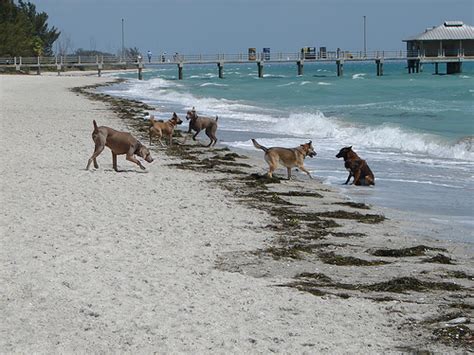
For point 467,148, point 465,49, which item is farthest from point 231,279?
point 465,49

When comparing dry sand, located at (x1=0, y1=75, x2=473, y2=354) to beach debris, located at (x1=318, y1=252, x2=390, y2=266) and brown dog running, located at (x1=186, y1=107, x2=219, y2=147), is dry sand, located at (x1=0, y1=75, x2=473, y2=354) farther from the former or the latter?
brown dog running, located at (x1=186, y1=107, x2=219, y2=147)

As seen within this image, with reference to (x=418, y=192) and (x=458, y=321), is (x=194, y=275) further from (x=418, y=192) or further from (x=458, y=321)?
(x=418, y=192)

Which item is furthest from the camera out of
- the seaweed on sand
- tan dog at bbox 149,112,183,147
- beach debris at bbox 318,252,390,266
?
tan dog at bbox 149,112,183,147

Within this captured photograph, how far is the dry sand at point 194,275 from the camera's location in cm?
530

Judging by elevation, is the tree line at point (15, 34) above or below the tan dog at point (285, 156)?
above

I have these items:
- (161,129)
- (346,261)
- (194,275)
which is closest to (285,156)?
(161,129)

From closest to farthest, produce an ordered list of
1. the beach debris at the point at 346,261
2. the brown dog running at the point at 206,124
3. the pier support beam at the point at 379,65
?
1. the beach debris at the point at 346,261
2. the brown dog running at the point at 206,124
3. the pier support beam at the point at 379,65

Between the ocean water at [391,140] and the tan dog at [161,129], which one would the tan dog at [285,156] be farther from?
the tan dog at [161,129]

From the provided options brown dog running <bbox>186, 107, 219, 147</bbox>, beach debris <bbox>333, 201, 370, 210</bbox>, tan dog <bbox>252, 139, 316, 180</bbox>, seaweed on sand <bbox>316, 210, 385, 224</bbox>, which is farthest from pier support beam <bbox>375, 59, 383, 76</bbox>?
seaweed on sand <bbox>316, 210, 385, 224</bbox>

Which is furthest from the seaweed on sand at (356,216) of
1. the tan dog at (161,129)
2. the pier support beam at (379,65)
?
the pier support beam at (379,65)

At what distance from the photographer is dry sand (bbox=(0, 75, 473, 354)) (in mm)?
5301

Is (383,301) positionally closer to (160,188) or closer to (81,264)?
(81,264)

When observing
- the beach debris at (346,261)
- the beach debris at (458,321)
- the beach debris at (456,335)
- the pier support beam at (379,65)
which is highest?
the pier support beam at (379,65)

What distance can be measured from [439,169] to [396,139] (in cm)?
554
